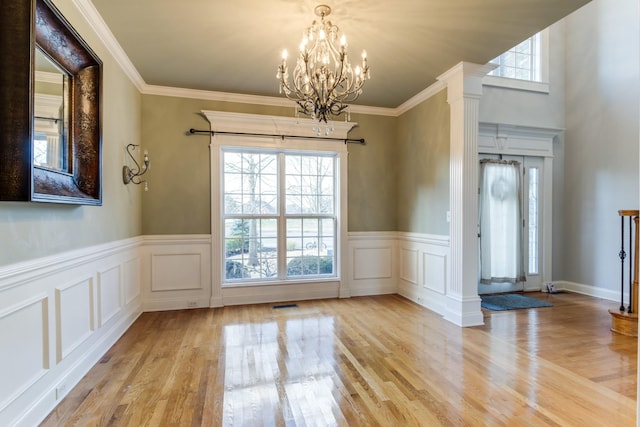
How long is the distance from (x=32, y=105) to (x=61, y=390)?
1.74 m

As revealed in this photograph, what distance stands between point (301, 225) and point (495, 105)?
337 cm

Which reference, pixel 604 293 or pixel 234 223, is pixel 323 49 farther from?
pixel 604 293

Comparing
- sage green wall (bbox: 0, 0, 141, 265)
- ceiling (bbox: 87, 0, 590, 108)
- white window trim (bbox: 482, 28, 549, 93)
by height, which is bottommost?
sage green wall (bbox: 0, 0, 141, 265)

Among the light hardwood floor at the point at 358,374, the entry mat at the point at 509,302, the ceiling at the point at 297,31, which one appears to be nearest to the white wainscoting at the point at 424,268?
the light hardwood floor at the point at 358,374

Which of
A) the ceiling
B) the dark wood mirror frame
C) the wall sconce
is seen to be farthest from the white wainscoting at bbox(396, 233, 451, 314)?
the dark wood mirror frame

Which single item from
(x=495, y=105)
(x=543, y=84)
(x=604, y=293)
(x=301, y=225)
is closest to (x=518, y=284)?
(x=604, y=293)

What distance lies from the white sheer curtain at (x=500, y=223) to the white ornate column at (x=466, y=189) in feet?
4.65

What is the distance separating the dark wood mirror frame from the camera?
61.3 inches

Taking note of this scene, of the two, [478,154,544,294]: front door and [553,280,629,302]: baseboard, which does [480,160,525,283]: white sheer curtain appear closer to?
[478,154,544,294]: front door

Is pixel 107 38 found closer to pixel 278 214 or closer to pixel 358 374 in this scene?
pixel 278 214

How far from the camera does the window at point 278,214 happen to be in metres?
4.30

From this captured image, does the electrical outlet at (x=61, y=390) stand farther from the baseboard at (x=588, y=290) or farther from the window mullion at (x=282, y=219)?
the baseboard at (x=588, y=290)

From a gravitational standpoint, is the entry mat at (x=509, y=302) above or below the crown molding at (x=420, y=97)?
below

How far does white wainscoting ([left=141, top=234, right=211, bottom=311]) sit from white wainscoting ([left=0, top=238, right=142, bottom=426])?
0.88 m
